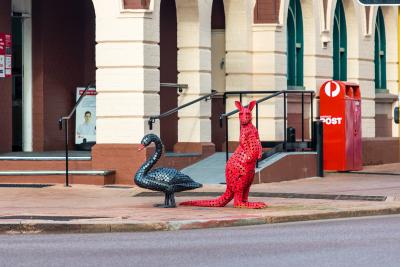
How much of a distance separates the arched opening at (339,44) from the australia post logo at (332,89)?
4.78m

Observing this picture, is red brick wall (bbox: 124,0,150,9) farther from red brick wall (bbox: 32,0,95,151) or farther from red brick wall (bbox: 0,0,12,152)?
red brick wall (bbox: 32,0,95,151)

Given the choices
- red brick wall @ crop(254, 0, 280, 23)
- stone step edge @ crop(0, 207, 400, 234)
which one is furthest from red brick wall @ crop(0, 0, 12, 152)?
stone step edge @ crop(0, 207, 400, 234)

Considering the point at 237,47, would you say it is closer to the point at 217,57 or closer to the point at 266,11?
the point at 217,57

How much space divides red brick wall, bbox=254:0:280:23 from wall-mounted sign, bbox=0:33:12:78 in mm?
5567

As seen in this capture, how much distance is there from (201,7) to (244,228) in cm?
1057

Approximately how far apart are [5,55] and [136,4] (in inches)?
134

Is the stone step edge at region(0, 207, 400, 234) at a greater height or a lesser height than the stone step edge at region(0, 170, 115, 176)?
lesser

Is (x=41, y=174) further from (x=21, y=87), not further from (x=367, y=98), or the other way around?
(x=367, y=98)

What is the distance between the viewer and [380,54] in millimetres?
39250

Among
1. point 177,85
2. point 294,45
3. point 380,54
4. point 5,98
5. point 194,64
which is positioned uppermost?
point 380,54

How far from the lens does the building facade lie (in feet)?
84.7

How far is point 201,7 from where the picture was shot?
28.0 meters

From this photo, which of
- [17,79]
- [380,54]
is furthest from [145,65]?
[380,54]

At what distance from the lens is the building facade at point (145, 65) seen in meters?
25.8
